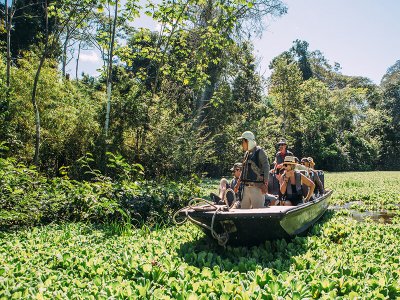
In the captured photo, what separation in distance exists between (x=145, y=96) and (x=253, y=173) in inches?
228

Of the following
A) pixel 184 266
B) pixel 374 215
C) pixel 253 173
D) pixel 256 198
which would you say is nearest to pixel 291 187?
pixel 256 198

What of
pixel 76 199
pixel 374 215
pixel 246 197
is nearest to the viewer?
pixel 246 197

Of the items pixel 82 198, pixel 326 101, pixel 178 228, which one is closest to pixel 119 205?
pixel 82 198

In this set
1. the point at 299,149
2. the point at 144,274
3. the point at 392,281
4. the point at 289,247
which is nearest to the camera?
the point at 392,281

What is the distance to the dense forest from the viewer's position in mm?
9977

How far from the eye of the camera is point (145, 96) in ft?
36.1

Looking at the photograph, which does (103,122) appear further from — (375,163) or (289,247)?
(375,163)

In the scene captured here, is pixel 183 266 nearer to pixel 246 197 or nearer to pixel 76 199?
pixel 246 197

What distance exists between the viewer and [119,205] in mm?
7391

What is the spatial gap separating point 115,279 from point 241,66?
24.6 m

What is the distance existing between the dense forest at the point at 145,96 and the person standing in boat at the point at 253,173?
8.98 ft

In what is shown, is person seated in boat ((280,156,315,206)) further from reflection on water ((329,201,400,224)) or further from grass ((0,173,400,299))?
reflection on water ((329,201,400,224))

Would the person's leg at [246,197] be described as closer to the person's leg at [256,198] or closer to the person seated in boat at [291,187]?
the person's leg at [256,198]

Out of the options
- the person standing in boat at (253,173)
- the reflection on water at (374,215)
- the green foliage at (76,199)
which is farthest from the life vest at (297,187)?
the reflection on water at (374,215)
